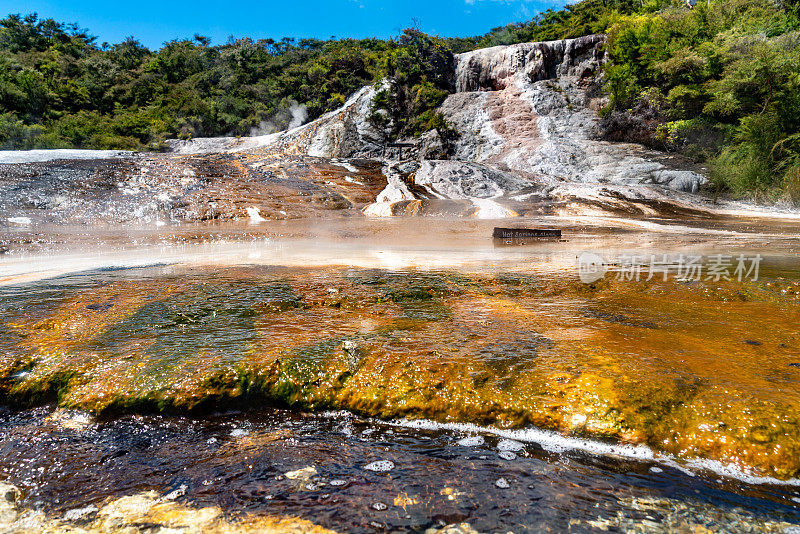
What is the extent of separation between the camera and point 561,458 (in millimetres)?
1812

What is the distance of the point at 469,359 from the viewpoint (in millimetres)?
2430

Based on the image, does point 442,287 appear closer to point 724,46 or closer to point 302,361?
point 302,361

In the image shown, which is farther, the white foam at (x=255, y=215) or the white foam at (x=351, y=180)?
the white foam at (x=351, y=180)

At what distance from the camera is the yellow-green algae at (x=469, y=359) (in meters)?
1.91

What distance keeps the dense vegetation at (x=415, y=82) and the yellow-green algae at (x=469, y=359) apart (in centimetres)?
1487

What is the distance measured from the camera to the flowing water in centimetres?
157

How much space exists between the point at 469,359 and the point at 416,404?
0.43 meters

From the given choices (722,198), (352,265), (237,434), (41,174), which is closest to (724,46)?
(722,198)

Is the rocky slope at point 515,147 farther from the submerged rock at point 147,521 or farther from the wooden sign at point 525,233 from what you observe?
the submerged rock at point 147,521

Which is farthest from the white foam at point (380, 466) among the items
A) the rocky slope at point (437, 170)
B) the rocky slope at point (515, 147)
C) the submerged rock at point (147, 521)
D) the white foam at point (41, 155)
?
the white foam at point (41, 155)

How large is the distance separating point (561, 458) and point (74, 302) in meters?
4.09

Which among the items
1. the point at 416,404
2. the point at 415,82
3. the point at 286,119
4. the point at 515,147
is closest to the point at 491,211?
the point at 515,147

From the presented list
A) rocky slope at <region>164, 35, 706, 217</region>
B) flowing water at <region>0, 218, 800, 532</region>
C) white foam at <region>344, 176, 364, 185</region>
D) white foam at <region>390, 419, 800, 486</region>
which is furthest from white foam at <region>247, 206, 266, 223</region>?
white foam at <region>390, 419, 800, 486</region>

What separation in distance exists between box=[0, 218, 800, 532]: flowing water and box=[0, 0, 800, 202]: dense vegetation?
49.6 ft
